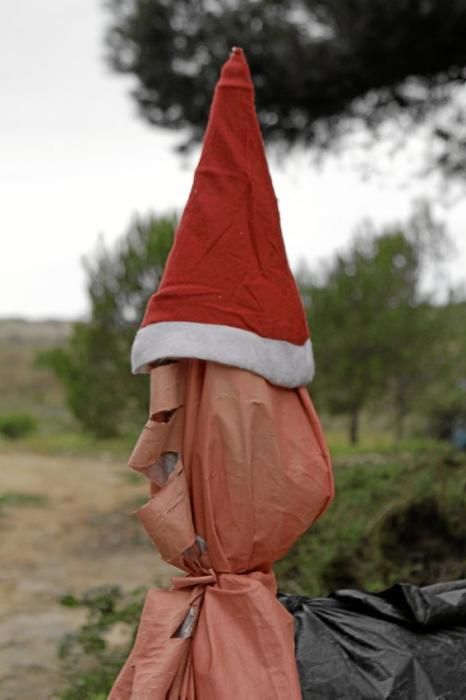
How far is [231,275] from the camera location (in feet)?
8.11

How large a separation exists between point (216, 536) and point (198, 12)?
4.54m

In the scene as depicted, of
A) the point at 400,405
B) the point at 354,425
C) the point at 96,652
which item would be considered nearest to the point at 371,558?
the point at 96,652

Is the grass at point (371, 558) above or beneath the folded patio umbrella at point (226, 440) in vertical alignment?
beneath

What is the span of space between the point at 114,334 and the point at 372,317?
16.3 feet

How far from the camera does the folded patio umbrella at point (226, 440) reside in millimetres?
2273

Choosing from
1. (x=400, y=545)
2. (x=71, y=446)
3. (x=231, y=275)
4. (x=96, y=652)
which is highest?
(x=231, y=275)

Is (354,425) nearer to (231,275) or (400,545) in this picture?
(400,545)

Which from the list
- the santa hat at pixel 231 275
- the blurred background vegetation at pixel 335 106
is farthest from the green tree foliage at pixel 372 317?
the santa hat at pixel 231 275

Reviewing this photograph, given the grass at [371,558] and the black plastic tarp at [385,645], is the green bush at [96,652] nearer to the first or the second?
the grass at [371,558]

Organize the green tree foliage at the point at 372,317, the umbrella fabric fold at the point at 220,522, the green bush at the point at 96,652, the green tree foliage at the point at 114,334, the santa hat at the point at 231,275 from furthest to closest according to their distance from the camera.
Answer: the green tree foliage at the point at 372,317 < the green tree foliage at the point at 114,334 < the green bush at the point at 96,652 < the santa hat at the point at 231,275 < the umbrella fabric fold at the point at 220,522

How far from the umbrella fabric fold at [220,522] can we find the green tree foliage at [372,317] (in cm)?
1237

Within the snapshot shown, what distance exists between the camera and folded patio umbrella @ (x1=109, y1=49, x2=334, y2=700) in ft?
7.46

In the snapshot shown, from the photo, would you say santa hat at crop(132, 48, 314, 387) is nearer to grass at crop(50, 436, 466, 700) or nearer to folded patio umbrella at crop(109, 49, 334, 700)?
folded patio umbrella at crop(109, 49, 334, 700)

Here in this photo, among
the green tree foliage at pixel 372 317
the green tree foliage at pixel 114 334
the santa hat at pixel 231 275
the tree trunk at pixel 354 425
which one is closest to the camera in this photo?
the santa hat at pixel 231 275
